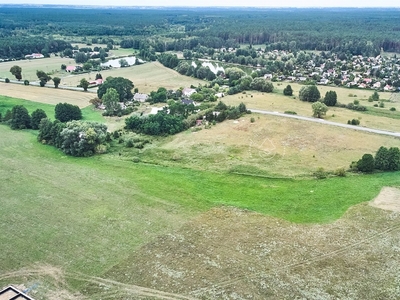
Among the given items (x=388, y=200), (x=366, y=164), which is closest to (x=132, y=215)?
(x=388, y=200)

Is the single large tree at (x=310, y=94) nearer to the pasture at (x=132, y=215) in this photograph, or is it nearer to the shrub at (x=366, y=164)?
the shrub at (x=366, y=164)

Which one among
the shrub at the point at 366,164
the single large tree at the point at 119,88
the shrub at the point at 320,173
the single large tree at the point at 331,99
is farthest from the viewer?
the single large tree at the point at 119,88

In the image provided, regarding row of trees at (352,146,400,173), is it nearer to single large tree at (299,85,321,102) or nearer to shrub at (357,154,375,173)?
shrub at (357,154,375,173)

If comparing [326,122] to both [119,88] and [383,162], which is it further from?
[119,88]

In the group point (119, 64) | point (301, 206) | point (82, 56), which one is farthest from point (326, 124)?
point (82, 56)

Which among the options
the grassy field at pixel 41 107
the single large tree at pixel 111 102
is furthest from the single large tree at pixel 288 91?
the grassy field at pixel 41 107

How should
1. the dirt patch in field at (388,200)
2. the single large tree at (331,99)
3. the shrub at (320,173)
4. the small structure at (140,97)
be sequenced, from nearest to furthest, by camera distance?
the dirt patch in field at (388,200) → the shrub at (320,173) → the single large tree at (331,99) → the small structure at (140,97)
